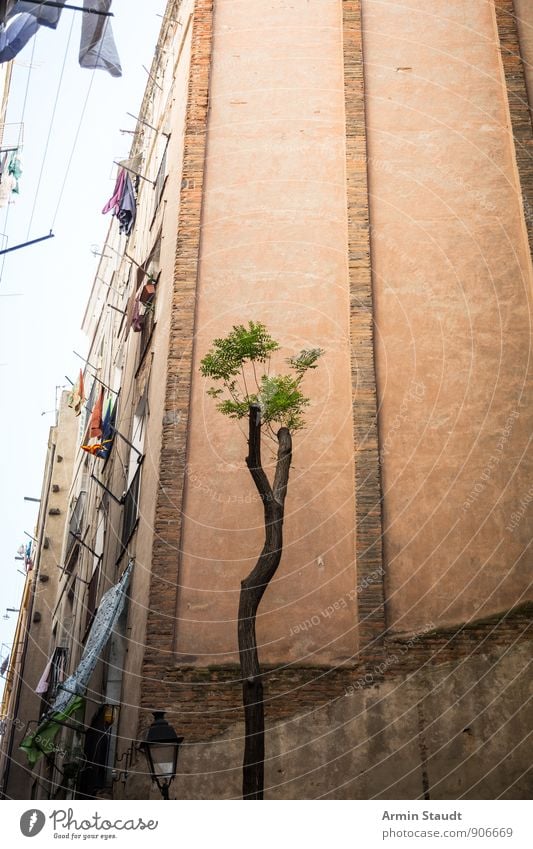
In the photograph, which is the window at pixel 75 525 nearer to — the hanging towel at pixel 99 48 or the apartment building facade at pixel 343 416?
the apartment building facade at pixel 343 416

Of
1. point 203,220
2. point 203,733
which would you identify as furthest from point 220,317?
point 203,733

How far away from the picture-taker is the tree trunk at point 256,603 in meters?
11.1

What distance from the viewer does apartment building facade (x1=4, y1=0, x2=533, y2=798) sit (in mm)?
14359

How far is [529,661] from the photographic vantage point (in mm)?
14602

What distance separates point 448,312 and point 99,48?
7.10 m

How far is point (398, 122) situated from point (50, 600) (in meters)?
19.5

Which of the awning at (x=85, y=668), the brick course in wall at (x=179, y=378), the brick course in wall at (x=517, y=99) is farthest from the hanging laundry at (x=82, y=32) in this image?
the awning at (x=85, y=668)

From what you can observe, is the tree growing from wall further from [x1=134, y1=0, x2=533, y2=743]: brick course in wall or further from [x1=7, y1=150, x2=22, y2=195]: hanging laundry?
[x1=7, y1=150, x2=22, y2=195]: hanging laundry

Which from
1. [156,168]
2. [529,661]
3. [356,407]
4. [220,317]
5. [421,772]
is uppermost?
[156,168]

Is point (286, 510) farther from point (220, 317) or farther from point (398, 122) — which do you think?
point (398, 122)

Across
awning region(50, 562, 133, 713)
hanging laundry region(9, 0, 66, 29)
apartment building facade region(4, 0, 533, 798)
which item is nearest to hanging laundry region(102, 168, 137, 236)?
apartment building facade region(4, 0, 533, 798)

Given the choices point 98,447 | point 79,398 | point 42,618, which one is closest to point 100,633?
point 98,447

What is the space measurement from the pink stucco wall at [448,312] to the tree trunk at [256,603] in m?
3.57
